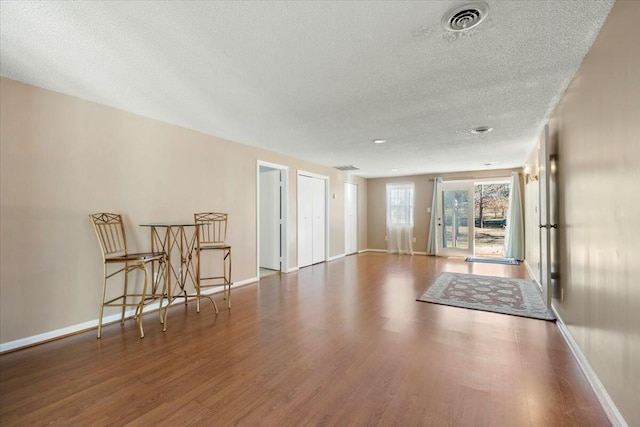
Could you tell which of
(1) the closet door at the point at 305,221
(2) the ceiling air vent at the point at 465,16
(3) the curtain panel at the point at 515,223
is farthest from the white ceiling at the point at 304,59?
(3) the curtain panel at the point at 515,223

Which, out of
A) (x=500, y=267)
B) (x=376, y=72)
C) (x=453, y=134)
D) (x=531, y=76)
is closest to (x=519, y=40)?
(x=531, y=76)

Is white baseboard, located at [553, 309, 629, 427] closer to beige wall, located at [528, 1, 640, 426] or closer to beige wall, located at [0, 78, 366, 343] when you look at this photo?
beige wall, located at [528, 1, 640, 426]

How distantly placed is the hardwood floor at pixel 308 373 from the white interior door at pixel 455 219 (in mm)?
4634

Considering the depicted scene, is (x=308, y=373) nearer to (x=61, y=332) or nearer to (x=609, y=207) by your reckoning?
(x=609, y=207)

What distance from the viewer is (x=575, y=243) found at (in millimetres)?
2281

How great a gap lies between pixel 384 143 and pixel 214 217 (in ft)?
9.26

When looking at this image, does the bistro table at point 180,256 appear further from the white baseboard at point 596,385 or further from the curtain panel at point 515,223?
the curtain panel at point 515,223

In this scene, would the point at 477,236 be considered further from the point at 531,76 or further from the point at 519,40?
the point at 519,40

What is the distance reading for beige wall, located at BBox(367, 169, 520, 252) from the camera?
763 cm

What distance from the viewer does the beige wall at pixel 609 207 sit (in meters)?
1.36

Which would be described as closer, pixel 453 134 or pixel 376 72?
pixel 376 72

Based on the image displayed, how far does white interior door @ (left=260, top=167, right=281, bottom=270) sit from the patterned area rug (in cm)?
297

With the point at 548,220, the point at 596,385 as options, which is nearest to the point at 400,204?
the point at 548,220

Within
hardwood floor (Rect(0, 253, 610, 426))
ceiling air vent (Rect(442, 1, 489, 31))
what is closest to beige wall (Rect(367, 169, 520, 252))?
hardwood floor (Rect(0, 253, 610, 426))
